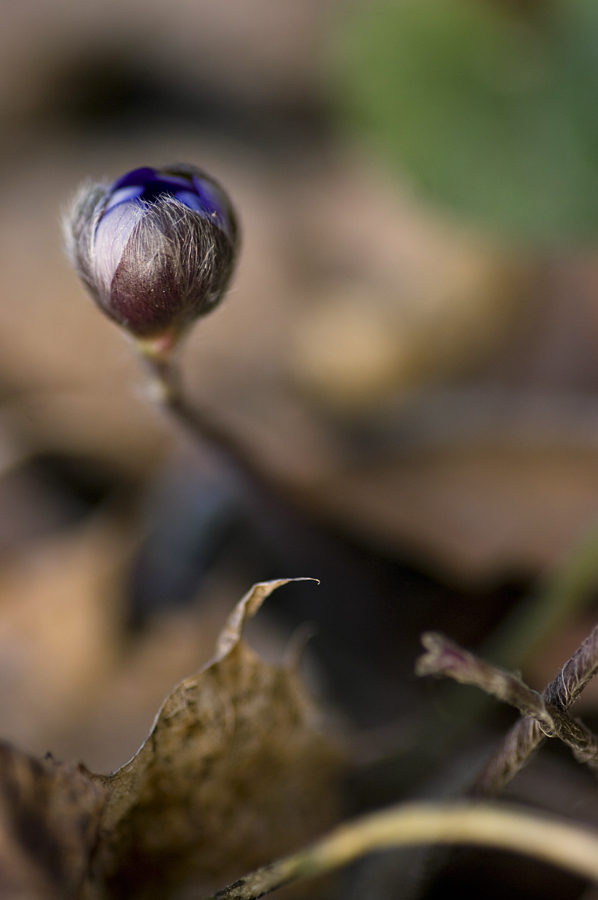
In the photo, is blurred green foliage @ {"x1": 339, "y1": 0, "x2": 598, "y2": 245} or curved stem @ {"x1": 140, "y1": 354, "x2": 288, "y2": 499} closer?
curved stem @ {"x1": 140, "y1": 354, "x2": 288, "y2": 499}

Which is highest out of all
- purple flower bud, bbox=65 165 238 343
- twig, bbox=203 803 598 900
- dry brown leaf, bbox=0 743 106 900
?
purple flower bud, bbox=65 165 238 343

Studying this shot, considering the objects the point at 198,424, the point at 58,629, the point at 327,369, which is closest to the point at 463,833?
the point at 198,424

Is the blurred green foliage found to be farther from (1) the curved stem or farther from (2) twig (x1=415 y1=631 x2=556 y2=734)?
(2) twig (x1=415 y1=631 x2=556 y2=734)

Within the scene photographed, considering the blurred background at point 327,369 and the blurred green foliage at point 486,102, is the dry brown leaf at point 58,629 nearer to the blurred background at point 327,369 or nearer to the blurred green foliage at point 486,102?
the blurred background at point 327,369

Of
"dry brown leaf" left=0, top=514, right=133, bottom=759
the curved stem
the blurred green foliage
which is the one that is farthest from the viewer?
the blurred green foliage

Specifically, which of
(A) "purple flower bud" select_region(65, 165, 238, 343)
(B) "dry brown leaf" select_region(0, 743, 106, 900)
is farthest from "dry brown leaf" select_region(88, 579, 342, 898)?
(A) "purple flower bud" select_region(65, 165, 238, 343)
